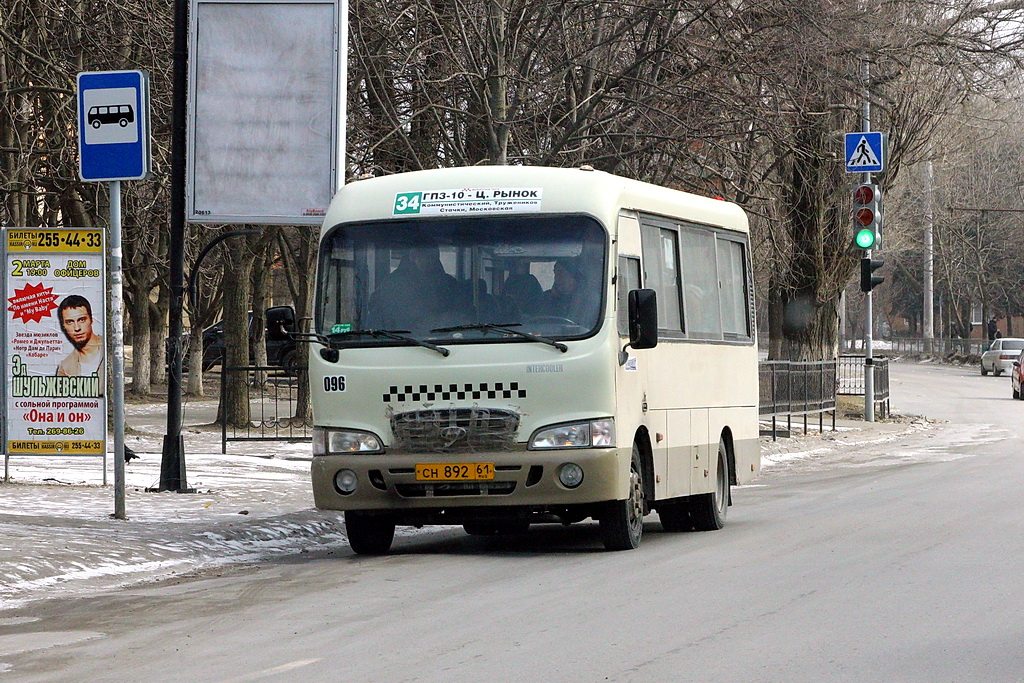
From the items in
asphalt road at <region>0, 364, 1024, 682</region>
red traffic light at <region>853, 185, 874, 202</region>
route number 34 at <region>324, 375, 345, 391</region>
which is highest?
red traffic light at <region>853, 185, 874, 202</region>

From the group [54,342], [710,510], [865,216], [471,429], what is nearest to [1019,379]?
[865,216]

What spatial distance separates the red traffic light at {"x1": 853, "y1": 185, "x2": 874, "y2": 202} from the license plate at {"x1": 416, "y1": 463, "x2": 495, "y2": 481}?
21.2 meters

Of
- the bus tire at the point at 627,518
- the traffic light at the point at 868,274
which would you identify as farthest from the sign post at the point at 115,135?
the traffic light at the point at 868,274

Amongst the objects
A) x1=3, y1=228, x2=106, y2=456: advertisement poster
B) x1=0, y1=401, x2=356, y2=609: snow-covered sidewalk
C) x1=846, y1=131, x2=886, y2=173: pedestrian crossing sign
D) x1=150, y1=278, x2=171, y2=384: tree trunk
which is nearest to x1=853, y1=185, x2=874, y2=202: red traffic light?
x1=846, y1=131, x2=886, y2=173: pedestrian crossing sign

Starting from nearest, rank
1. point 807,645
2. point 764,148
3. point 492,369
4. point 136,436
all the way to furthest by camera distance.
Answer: point 807,645 → point 492,369 → point 136,436 → point 764,148

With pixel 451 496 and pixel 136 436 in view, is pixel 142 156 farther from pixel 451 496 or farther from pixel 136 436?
pixel 136 436

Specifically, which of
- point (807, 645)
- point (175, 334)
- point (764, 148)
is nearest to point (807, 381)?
point (764, 148)

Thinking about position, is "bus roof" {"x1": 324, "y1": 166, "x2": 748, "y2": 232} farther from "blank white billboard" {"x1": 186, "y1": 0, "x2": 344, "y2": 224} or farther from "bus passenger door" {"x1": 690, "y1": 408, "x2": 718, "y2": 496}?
"blank white billboard" {"x1": 186, "y1": 0, "x2": 344, "y2": 224}

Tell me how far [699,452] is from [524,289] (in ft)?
9.49

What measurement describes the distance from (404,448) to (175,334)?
534 cm

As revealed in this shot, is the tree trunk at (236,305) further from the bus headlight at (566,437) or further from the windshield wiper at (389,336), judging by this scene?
the bus headlight at (566,437)

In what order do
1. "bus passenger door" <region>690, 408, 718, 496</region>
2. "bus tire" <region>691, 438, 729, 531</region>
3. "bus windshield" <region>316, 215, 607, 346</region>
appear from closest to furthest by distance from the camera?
"bus windshield" <region>316, 215, 607, 346</region>, "bus passenger door" <region>690, 408, 718, 496</region>, "bus tire" <region>691, 438, 729, 531</region>

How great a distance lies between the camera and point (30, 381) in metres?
15.9

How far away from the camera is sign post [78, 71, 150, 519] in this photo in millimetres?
13328
